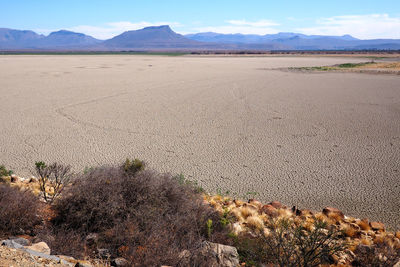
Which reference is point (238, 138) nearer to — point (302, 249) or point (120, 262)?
point (302, 249)

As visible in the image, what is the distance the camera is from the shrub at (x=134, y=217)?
13.5 feet

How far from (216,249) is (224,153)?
20.3 feet

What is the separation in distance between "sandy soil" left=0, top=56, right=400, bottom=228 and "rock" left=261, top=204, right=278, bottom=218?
103 centimetres

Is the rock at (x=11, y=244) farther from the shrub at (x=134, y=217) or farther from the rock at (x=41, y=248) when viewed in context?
the shrub at (x=134, y=217)

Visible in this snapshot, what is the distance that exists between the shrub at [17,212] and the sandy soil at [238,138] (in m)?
4.12

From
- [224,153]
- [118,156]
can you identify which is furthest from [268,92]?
[118,156]

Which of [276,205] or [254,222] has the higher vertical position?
[254,222]

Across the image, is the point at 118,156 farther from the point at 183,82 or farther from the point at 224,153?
the point at 183,82

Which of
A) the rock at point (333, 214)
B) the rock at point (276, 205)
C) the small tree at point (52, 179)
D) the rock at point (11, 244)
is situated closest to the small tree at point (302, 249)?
the rock at point (333, 214)

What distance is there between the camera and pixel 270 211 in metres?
6.19

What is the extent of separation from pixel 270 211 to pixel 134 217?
8.85 ft

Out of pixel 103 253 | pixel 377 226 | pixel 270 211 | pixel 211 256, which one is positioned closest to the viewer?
pixel 211 256

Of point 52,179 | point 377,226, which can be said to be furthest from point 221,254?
point 52,179

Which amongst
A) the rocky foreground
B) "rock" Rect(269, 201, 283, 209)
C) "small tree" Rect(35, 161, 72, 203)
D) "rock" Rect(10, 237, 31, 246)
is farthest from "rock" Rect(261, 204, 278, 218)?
"rock" Rect(10, 237, 31, 246)
